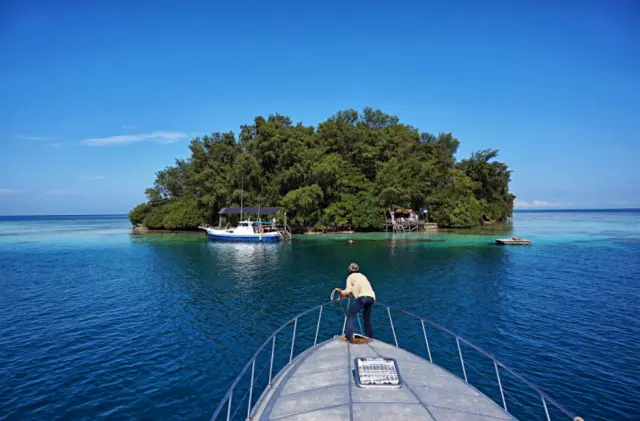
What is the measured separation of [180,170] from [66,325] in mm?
76655

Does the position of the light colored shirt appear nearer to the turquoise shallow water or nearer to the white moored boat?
the turquoise shallow water

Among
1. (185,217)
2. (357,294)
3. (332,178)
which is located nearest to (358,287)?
(357,294)

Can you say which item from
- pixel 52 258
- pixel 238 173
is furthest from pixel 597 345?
pixel 238 173

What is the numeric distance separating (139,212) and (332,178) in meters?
50.1

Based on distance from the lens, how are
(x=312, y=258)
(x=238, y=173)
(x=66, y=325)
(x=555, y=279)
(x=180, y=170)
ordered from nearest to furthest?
(x=66, y=325) < (x=555, y=279) < (x=312, y=258) < (x=238, y=173) < (x=180, y=170)

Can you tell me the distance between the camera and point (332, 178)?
Answer: 66.4m

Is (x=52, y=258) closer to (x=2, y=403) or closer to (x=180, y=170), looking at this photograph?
(x=2, y=403)

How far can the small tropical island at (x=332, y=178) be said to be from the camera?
65.9m

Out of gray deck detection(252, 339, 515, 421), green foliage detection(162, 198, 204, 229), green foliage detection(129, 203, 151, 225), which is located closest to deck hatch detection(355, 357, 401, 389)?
gray deck detection(252, 339, 515, 421)

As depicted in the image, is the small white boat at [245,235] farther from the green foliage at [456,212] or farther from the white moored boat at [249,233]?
the green foliage at [456,212]

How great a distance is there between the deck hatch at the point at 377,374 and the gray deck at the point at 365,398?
131 millimetres

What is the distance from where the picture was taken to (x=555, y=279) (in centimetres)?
2655

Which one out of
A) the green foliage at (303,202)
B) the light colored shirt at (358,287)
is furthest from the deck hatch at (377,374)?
the green foliage at (303,202)

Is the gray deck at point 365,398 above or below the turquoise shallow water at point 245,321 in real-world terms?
above
